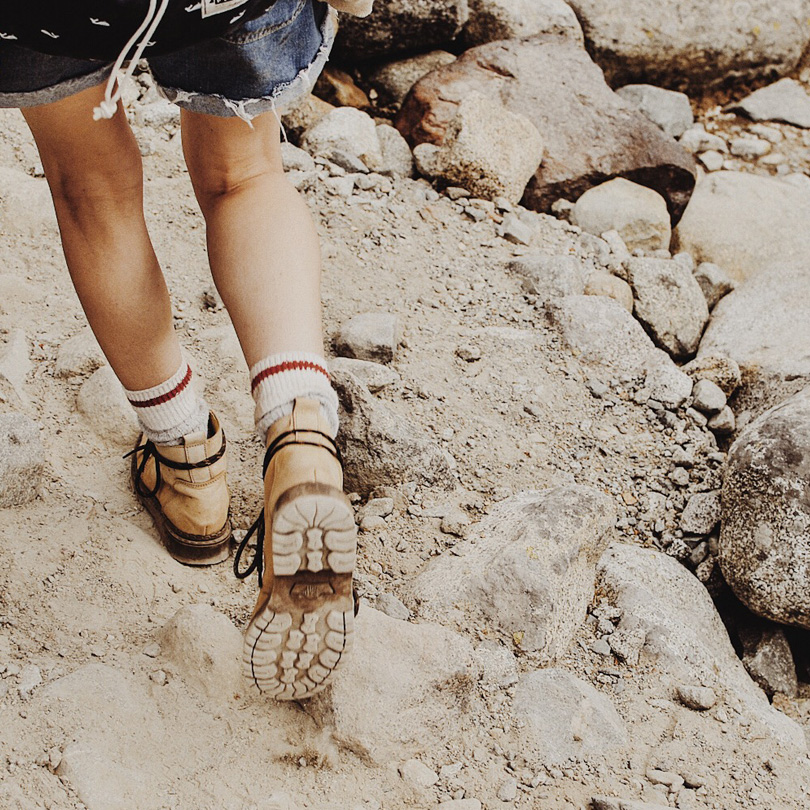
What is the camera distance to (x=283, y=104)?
1.32 metres

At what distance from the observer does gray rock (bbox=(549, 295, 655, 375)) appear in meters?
2.61

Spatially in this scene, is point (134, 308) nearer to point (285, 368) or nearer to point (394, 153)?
point (285, 368)

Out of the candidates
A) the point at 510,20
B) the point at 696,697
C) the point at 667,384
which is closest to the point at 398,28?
the point at 510,20

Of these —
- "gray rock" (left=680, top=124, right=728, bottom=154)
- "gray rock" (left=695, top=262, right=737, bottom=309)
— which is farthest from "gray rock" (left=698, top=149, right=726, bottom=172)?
"gray rock" (left=695, top=262, right=737, bottom=309)

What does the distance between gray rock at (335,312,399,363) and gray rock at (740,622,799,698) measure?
114cm

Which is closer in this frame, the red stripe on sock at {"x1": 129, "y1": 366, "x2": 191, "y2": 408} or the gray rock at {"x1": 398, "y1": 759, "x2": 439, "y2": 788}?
the gray rock at {"x1": 398, "y1": 759, "x2": 439, "y2": 788}

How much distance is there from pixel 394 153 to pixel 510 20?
1.08 metres

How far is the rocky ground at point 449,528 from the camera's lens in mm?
1465

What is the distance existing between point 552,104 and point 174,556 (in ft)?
8.57

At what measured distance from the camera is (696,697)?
1672 mm

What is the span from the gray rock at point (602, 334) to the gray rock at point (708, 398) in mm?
173

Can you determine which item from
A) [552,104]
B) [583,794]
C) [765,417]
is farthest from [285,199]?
[552,104]

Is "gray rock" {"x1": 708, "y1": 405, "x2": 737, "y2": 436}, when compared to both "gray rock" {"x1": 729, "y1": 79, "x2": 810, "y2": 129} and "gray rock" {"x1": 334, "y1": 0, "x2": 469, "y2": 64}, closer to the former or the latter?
"gray rock" {"x1": 334, "y1": 0, "x2": 469, "y2": 64}

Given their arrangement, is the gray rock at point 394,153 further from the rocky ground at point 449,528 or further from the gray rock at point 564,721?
the gray rock at point 564,721
